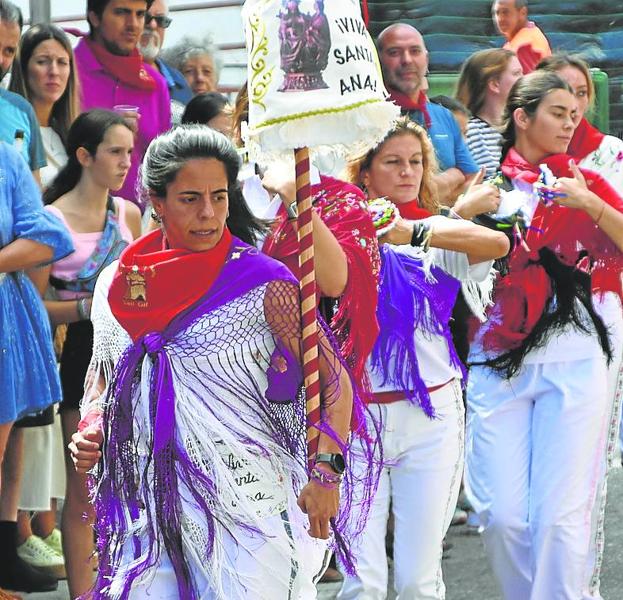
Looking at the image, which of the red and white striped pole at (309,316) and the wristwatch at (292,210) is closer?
the red and white striped pole at (309,316)

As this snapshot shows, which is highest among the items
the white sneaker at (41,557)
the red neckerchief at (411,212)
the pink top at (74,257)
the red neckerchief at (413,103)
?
the red neckerchief at (413,103)

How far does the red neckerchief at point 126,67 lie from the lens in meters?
7.41

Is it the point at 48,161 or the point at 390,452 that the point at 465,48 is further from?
the point at 390,452

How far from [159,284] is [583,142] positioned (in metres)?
2.71

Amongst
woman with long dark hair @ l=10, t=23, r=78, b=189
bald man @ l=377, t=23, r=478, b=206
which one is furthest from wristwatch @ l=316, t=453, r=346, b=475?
bald man @ l=377, t=23, r=478, b=206

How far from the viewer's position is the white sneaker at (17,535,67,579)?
6.40 meters

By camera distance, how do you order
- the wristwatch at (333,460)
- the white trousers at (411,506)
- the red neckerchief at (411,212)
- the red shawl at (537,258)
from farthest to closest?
1. the red shawl at (537,258)
2. the red neckerchief at (411,212)
3. the white trousers at (411,506)
4. the wristwatch at (333,460)

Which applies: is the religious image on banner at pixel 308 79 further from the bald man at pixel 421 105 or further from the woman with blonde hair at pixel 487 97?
the woman with blonde hair at pixel 487 97

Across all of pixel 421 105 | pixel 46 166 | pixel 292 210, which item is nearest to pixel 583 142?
pixel 421 105

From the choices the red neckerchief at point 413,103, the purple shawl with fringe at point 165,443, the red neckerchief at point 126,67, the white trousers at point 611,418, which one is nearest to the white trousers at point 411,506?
the white trousers at point 611,418

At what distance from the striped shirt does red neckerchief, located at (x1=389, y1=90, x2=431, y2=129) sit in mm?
431

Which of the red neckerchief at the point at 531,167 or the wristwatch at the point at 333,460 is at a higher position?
the red neckerchief at the point at 531,167

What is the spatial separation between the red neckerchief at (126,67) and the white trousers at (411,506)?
2837mm

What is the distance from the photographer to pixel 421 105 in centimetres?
771
